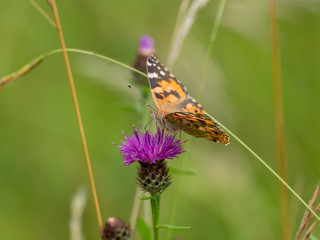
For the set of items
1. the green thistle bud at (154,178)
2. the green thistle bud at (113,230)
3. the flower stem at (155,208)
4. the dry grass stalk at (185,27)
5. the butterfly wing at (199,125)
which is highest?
the dry grass stalk at (185,27)

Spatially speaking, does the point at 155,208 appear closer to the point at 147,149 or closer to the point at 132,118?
the point at 147,149

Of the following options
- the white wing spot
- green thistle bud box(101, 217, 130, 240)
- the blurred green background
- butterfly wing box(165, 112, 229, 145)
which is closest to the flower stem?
green thistle bud box(101, 217, 130, 240)

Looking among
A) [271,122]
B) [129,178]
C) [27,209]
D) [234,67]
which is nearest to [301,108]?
[271,122]

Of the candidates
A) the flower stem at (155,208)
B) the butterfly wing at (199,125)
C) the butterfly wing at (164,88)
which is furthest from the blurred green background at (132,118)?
the flower stem at (155,208)

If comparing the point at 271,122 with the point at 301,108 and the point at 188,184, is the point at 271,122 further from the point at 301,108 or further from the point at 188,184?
the point at 188,184

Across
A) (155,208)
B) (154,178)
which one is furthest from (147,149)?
(155,208)

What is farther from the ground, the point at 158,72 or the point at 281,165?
the point at 158,72

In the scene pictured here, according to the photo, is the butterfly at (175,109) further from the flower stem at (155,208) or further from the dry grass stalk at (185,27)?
the flower stem at (155,208)
